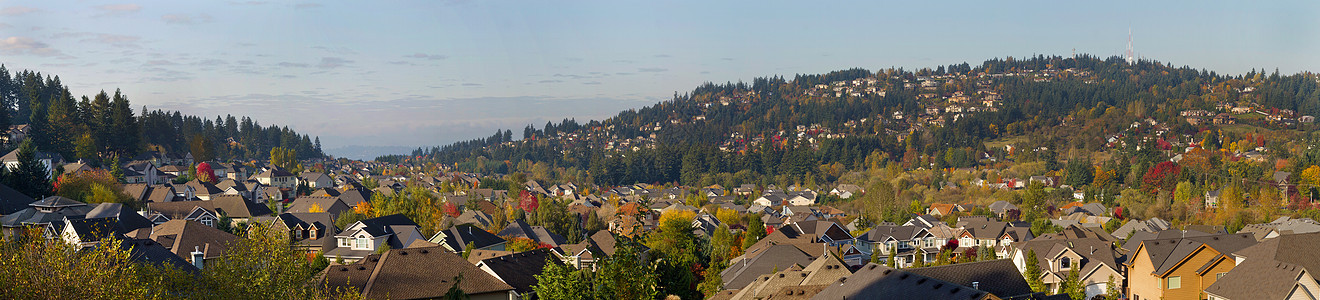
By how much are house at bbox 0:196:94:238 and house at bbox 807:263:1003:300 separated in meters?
28.8

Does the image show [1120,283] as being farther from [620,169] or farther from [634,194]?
[620,169]

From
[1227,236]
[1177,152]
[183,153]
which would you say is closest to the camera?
[1227,236]

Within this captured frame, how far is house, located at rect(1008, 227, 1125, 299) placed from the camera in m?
39.2

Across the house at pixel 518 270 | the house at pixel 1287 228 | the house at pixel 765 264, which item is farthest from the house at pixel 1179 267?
the house at pixel 1287 228

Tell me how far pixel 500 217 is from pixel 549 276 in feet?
132

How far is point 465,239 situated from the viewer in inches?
1740

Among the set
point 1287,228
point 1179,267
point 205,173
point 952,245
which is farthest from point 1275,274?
point 205,173

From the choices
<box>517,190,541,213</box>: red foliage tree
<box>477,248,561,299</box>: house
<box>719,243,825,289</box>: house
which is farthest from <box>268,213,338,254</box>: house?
<box>517,190,541,213</box>: red foliage tree

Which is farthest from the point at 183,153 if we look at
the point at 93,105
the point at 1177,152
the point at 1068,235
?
the point at 1177,152

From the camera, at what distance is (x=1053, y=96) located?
190 metres

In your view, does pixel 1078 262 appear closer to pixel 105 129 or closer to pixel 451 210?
pixel 451 210

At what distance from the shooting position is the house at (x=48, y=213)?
3752cm

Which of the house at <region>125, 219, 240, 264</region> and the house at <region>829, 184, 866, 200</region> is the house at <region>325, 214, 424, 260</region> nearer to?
the house at <region>125, 219, 240, 264</region>

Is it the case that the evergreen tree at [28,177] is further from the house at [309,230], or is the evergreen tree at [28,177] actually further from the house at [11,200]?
the house at [309,230]
